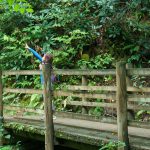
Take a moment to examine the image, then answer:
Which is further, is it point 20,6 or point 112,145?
point 20,6

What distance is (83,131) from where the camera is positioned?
285 inches

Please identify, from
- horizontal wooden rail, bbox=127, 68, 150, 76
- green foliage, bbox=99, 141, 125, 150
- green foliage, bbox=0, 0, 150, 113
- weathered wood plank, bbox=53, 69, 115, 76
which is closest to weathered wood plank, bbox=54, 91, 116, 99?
weathered wood plank, bbox=53, 69, 115, 76

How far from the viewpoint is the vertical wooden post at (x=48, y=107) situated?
7379 mm

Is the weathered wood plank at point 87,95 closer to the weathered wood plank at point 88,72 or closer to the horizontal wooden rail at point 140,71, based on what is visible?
the weathered wood plank at point 88,72

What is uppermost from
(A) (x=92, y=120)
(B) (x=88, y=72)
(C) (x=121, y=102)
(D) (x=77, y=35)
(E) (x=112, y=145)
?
(D) (x=77, y=35)

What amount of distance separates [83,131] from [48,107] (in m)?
0.90

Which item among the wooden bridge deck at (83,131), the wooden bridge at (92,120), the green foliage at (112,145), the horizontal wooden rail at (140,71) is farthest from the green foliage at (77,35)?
the green foliage at (112,145)

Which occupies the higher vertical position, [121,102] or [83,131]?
[121,102]

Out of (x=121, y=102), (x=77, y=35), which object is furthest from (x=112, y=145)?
(x=77, y=35)

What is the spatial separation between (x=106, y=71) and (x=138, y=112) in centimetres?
327

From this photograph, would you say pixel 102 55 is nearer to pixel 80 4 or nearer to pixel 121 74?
pixel 80 4

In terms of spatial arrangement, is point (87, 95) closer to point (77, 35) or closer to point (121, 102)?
point (121, 102)

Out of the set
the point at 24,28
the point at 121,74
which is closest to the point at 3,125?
the point at 121,74

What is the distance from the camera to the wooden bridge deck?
6.35m
